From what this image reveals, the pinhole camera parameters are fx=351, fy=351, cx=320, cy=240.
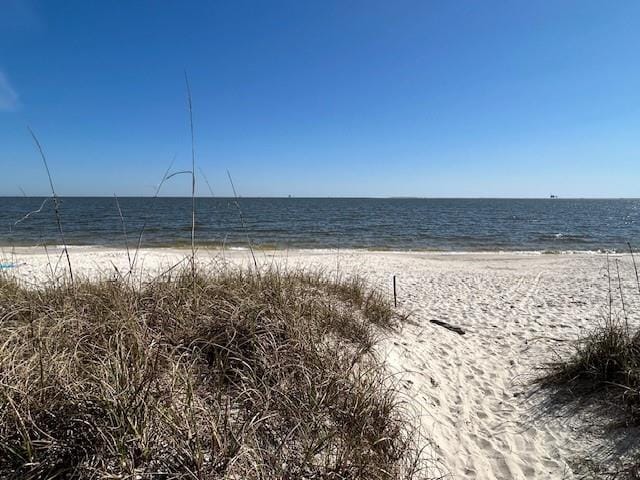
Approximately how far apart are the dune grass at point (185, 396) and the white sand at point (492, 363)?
730 mm

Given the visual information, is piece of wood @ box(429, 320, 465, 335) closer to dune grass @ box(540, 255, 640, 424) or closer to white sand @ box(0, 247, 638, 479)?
white sand @ box(0, 247, 638, 479)

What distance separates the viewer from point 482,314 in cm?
833

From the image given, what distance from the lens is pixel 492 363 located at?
17.8 ft

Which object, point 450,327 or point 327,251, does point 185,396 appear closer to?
point 450,327

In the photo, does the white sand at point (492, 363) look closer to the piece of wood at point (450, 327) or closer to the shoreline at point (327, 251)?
the piece of wood at point (450, 327)

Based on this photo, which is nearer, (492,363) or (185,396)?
(185,396)

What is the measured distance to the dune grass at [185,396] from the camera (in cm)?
199

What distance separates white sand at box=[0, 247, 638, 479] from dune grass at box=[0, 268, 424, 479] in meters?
0.73

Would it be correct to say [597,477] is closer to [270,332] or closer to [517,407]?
[517,407]

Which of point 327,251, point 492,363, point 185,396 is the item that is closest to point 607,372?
point 492,363

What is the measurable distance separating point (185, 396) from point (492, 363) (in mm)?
4730

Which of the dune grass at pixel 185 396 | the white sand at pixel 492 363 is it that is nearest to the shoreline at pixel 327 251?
the white sand at pixel 492 363

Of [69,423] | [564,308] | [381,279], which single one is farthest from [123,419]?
[381,279]

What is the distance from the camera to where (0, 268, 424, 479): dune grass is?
1990 mm
